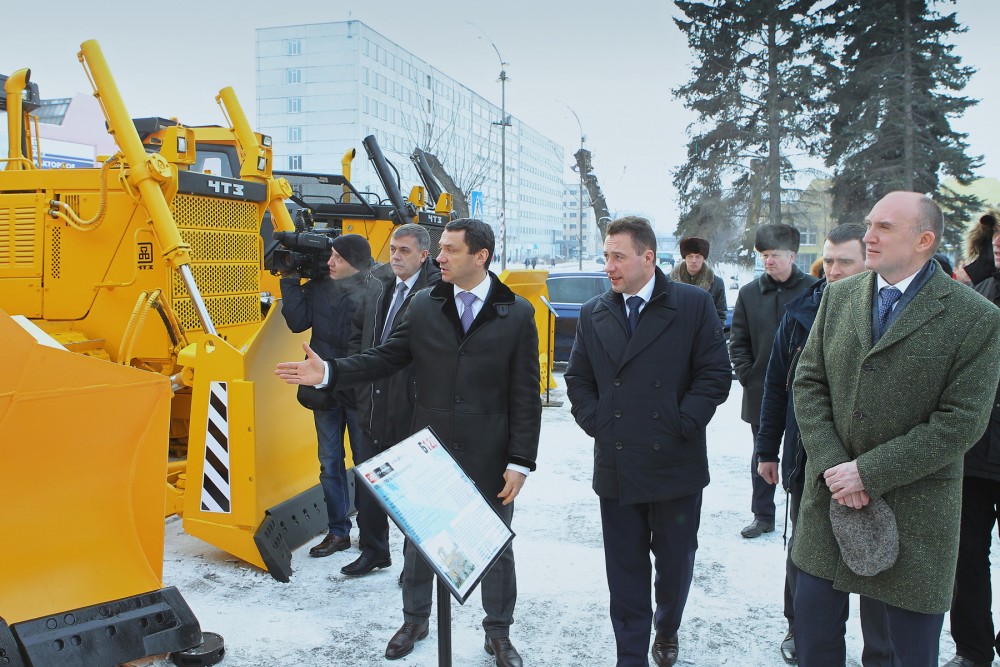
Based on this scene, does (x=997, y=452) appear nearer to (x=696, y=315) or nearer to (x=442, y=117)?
(x=696, y=315)

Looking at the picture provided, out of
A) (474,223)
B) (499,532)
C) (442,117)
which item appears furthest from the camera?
(442,117)

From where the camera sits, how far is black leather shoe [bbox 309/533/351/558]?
4.78 meters

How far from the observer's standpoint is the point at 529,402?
3.42m

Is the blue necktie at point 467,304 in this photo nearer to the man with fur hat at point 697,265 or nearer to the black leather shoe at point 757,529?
the black leather shoe at point 757,529

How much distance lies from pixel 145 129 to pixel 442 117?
28.3 m

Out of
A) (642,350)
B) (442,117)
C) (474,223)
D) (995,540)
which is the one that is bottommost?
(995,540)

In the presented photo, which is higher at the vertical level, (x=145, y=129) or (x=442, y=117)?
(x=442, y=117)

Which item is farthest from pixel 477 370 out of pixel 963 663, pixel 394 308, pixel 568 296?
pixel 568 296

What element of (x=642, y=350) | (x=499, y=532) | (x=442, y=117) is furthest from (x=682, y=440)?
(x=442, y=117)

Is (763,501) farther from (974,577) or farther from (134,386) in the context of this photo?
(134,386)

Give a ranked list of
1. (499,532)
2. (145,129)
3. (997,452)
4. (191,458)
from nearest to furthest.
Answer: (499,532), (997,452), (191,458), (145,129)

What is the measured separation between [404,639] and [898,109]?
23.8 meters

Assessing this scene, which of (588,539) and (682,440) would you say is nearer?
(682,440)

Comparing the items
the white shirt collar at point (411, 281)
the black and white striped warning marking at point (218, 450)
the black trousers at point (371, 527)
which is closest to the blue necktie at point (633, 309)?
the white shirt collar at point (411, 281)
